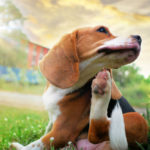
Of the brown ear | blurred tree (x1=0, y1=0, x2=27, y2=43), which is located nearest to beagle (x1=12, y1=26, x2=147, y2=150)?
the brown ear

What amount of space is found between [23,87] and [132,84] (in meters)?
1.79

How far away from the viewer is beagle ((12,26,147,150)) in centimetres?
103

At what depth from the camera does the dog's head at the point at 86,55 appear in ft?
3.37

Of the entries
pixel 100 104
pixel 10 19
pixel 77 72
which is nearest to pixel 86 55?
pixel 77 72

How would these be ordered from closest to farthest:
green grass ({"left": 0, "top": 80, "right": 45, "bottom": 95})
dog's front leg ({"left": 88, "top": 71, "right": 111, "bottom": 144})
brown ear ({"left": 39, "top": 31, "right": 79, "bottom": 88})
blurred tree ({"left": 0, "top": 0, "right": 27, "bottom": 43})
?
dog's front leg ({"left": 88, "top": 71, "right": 111, "bottom": 144}) < brown ear ({"left": 39, "top": 31, "right": 79, "bottom": 88}) < blurred tree ({"left": 0, "top": 0, "right": 27, "bottom": 43}) < green grass ({"left": 0, "top": 80, "right": 45, "bottom": 95})

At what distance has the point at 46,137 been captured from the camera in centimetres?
106

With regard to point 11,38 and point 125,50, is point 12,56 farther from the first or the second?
point 125,50

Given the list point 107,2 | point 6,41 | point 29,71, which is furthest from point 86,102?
point 29,71

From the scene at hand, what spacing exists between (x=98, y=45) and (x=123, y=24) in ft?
5.11

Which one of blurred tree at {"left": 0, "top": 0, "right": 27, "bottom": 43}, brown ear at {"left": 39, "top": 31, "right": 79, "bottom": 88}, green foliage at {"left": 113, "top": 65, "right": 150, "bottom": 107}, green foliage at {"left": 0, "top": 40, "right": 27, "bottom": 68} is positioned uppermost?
blurred tree at {"left": 0, "top": 0, "right": 27, "bottom": 43}

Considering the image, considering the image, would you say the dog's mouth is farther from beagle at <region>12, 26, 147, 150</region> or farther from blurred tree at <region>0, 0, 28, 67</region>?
blurred tree at <region>0, 0, 28, 67</region>

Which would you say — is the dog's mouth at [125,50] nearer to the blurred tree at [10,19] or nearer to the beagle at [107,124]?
the beagle at [107,124]

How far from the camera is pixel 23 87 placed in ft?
12.0

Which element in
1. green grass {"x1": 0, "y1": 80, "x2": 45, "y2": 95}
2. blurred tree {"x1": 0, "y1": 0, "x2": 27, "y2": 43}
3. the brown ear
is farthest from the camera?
green grass {"x1": 0, "y1": 80, "x2": 45, "y2": 95}
